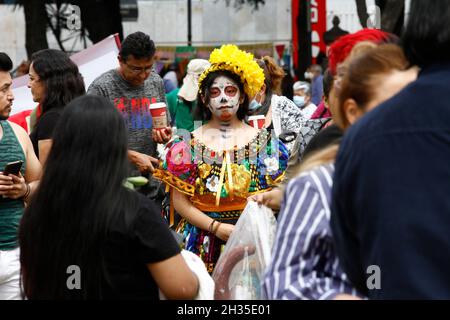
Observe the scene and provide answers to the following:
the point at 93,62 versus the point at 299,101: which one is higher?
the point at 93,62

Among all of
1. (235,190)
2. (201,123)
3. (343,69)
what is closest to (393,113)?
(343,69)

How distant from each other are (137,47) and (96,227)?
154 inches

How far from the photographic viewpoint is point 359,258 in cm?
251

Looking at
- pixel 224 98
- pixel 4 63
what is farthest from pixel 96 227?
pixel 224 98

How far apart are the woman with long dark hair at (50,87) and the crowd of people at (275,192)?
0.01 meters

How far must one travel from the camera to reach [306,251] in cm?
264

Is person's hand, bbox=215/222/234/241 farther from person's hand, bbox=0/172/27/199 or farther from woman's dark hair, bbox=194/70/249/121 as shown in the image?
person's hand, bbox=0/172/27/199

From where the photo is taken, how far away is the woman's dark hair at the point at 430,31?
7.93ft

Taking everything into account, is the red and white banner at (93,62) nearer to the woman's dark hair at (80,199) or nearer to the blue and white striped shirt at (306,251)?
the woman's dark hair at (80,199)

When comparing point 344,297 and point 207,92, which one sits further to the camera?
point 207,92

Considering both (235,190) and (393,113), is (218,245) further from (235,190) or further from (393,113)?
(393,113)

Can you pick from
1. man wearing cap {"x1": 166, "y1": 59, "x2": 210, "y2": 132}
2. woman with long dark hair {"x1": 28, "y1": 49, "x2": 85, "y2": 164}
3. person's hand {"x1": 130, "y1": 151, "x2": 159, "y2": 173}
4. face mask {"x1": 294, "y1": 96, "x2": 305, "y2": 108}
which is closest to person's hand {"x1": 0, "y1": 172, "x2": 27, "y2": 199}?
woman with long dark hair {"x1": 28, "y1": 49, "x2": 85, "y2": 164}

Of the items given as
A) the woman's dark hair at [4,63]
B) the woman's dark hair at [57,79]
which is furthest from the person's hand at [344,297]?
the woman's dark hair at [57,79]

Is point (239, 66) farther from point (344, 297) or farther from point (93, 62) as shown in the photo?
point (93, 62)
